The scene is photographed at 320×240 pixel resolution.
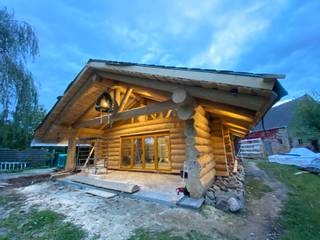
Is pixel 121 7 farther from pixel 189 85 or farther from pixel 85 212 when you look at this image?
pixel 85 212

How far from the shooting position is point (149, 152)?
7363 millimetres

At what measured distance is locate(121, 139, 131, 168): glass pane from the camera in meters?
8.07

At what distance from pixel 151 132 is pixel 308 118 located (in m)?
12.5

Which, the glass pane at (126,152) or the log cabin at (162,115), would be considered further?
the glass pane at (126,152)

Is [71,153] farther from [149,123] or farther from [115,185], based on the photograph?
[115,185]

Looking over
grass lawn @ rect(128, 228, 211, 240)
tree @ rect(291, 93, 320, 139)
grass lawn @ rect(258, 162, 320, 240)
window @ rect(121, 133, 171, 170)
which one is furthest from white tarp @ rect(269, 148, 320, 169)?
grass lawn @ rect(128, 228, 211, 240)

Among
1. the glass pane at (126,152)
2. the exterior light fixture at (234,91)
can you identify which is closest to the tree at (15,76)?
the glass pane at (126,152)

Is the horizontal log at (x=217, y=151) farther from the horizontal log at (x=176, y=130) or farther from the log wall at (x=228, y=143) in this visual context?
the horizontal log at (x=176, y=130)

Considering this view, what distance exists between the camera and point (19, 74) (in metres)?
4.83

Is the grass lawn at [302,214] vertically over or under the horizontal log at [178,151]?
under

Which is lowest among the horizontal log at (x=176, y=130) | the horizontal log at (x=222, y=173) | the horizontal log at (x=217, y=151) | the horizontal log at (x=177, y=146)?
the horizontal log at (x=222, y=173)

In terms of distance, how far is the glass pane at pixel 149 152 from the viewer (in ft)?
23.8

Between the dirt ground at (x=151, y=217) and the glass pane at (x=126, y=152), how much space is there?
3.73 meters

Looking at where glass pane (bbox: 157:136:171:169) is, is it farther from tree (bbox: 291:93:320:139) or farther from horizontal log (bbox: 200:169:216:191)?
tree (bbox: 291:93:320:139)
